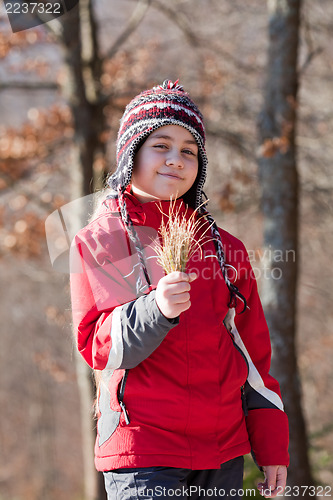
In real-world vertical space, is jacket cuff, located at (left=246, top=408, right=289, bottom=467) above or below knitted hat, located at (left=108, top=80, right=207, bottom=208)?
below

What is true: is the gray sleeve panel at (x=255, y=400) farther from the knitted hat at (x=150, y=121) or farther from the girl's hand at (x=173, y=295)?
the knitted hat at (x=150, y=121)

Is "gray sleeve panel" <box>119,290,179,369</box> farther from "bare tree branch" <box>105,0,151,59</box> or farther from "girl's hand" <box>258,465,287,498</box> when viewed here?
"bare tree branch" <box>105,0,151,59</box>

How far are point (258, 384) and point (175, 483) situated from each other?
534 millimetres

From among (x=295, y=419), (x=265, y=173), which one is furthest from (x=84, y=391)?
(x=265, y=173)

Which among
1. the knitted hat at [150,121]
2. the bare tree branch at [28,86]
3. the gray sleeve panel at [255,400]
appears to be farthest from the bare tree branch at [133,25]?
the gray sleeve panel at [255,400]

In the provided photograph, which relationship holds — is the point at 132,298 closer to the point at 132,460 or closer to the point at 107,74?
the point at 132,460

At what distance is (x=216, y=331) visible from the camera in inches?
81.4

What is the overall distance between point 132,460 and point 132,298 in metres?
0.54

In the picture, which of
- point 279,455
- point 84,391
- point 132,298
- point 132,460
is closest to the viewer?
point 132,460

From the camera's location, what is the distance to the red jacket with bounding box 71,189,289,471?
1.89 m

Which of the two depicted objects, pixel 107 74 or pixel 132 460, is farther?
pixel 107 74

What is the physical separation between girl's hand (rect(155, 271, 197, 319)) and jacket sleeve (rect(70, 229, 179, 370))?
0.08 feet

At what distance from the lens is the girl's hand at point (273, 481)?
2.17 metres

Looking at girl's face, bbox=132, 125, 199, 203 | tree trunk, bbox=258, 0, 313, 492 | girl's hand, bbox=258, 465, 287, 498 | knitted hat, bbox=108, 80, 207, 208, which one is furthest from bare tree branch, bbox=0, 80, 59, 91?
girl's hand, bbox=258, 465, 287, 498
